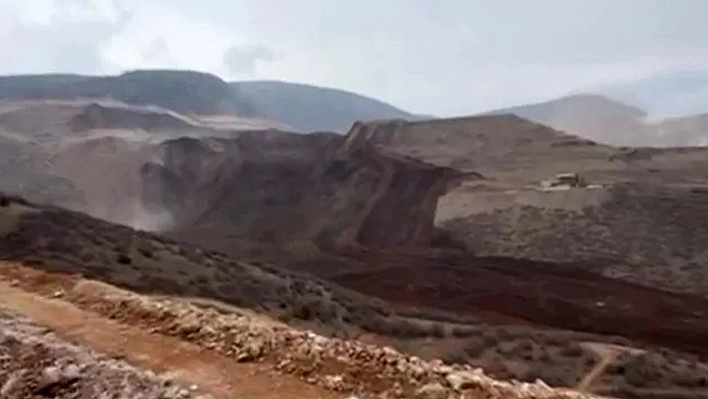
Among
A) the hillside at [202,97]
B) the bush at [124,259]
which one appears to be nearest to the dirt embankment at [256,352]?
the bush at [124,259]

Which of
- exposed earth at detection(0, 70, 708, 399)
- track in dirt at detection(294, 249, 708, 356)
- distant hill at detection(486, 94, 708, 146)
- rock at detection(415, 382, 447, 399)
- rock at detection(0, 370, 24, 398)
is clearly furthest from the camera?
distant hill at detection(486, 94, 708, 146)

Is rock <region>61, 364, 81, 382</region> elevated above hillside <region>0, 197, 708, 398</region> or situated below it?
above

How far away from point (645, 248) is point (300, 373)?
27587 mm

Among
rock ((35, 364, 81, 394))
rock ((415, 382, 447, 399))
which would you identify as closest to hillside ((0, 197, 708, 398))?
rock ((35, 364, 81, 394))

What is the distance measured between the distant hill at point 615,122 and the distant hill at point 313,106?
19155mm

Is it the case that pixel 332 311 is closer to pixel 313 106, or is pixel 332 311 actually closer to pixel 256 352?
pixel 256 352

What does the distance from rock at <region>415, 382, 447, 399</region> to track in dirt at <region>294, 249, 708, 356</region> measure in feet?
57.1

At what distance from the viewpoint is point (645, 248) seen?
32.5 m

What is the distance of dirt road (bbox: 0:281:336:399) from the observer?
21.0 ft

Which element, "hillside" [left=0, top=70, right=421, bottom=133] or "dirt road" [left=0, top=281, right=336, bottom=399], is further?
"hillside" [left=0, top=70, right=421, bottom=133]

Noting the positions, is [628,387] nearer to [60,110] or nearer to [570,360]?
[570,360]

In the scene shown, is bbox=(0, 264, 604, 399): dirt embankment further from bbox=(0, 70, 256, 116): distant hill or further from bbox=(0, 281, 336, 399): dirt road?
bbox=(0, 70, 256, 116): distant hill

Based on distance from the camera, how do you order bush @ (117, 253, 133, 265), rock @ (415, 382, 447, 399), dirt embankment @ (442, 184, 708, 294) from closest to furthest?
rock @ (415, 382, 447, 399), bush @ (117, 253, 133, 265), dirt embankment @ (442, 184, 708, 294)

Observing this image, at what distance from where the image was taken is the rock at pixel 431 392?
6230 mm
